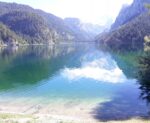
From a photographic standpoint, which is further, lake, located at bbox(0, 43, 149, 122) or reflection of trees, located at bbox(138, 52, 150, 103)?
reflection of trees, located at bbox(138, 52, 150, 103)

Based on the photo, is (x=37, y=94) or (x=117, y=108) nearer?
(x=117, y=108)

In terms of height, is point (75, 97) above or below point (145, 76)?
below

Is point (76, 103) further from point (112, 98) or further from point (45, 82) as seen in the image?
point (45, 82)

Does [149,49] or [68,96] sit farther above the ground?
[149,49]

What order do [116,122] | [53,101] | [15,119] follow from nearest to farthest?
[15,119] → [116,122] → [53,101]

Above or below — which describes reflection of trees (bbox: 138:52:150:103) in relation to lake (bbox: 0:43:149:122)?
above

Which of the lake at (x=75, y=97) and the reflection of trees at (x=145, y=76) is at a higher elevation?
the reflection of trees at (x=145, y=76)

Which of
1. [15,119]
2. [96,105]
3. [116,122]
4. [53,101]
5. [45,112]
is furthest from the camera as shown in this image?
[53,101]

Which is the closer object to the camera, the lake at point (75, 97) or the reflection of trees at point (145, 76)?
the lake at point (75, 97)

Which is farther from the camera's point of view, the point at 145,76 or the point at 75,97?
the point at 145,76

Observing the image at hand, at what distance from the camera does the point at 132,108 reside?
5634 cm

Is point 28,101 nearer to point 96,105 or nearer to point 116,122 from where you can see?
point 96,105

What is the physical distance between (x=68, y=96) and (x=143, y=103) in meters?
16.2

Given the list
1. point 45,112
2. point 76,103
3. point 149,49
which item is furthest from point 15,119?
point 149,49
